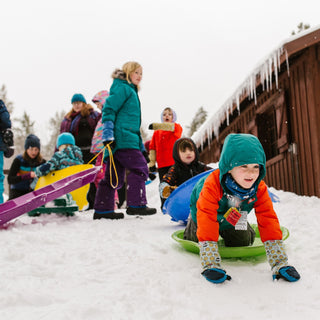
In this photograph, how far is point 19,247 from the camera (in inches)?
96.9

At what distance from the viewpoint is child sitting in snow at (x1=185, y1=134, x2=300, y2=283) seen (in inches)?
75.7

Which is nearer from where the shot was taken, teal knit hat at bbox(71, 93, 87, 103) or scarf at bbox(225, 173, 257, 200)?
scarf at bbox(225, 173, 257, 200)

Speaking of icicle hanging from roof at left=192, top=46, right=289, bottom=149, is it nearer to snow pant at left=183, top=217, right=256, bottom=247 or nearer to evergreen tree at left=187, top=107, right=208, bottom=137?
snow pant at left=183, top=217, right=256, bottom=247

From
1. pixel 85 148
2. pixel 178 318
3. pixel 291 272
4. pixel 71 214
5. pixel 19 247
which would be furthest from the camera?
pixel 85 148

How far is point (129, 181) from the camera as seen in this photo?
14.4ft

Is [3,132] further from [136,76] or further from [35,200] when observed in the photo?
[136,76]

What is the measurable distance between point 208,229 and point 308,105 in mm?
4868

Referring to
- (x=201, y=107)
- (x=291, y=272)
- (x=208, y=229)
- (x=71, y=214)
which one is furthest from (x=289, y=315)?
(x=201, y=107)

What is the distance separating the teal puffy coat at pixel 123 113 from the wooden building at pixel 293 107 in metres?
3.09

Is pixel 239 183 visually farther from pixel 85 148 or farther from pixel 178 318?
pixel 85 148

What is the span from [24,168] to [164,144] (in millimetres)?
2578

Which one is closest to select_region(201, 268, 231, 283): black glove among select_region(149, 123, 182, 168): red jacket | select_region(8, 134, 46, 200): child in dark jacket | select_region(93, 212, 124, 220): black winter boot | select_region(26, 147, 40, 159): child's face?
select_region(93, 212, 124, 220): black winter boot

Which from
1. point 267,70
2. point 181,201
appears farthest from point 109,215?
point 267,70

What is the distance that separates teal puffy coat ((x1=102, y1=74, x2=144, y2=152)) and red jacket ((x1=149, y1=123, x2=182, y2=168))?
1.51 metres
